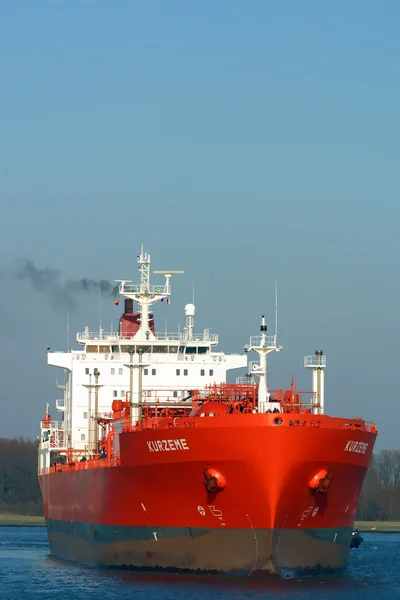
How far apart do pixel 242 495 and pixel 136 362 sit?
16120mm

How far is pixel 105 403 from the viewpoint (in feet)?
171

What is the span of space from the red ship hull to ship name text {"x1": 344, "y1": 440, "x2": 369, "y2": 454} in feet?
0.10

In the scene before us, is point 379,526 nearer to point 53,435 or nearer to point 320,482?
point 53,435

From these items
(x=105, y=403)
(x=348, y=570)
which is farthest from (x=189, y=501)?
(x=105, y=403)

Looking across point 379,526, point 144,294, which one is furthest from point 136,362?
point 379,526

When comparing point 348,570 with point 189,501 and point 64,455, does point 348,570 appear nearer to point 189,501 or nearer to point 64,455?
point 189,501

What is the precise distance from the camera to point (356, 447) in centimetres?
3788

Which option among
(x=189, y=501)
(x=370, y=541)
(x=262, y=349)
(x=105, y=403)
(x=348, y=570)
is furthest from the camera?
(x=370, y=541)

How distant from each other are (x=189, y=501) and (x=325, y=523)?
436 cm

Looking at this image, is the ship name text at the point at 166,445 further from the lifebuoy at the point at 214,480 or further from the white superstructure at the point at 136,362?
the white superstructure at the point at 136,362

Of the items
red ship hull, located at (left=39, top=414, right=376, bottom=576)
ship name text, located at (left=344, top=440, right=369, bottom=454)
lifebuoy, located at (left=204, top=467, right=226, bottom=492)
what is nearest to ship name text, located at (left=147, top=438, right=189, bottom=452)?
red ship hull, located at (left=39, top=414, right=376, bottom=576)

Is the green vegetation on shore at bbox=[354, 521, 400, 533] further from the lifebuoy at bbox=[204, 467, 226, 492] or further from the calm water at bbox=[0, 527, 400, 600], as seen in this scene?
the lifebuoy at bbox=[204, 467, 226, 492]

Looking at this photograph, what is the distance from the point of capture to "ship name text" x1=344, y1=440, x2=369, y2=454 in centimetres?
3719

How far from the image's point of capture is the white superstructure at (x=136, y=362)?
5194 centimetres
